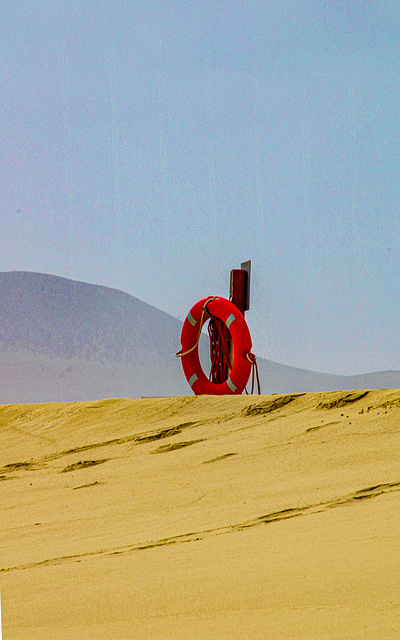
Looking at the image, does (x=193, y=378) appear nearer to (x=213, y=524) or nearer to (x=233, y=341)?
(x=233, y=341)

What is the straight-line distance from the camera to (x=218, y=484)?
13.5 feet

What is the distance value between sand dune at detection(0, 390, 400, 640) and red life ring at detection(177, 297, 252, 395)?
199cm

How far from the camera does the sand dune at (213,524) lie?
2.02 metres

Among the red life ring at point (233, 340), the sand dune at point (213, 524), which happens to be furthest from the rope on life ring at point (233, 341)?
the sand dune at point (213, 524)

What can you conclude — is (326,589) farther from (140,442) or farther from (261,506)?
(140,442)

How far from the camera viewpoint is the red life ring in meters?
8.71

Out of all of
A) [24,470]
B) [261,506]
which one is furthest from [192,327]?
[261,506]

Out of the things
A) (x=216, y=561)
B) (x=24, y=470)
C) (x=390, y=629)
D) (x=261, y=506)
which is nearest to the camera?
(x=390, y=629)

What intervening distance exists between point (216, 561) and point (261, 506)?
3.10 ft

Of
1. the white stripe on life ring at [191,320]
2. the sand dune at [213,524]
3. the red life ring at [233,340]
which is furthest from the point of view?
the white stripe on life ring at [191,320]

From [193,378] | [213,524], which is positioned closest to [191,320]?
[193,378]

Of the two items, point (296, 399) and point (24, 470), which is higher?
point (296, 399)

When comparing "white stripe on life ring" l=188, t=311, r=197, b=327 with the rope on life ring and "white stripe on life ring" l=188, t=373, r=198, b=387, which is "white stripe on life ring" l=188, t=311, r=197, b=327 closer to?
the rope on life ring

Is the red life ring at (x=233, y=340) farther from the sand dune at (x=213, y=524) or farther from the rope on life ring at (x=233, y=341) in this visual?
the sand dune at (x=213, y=524)
